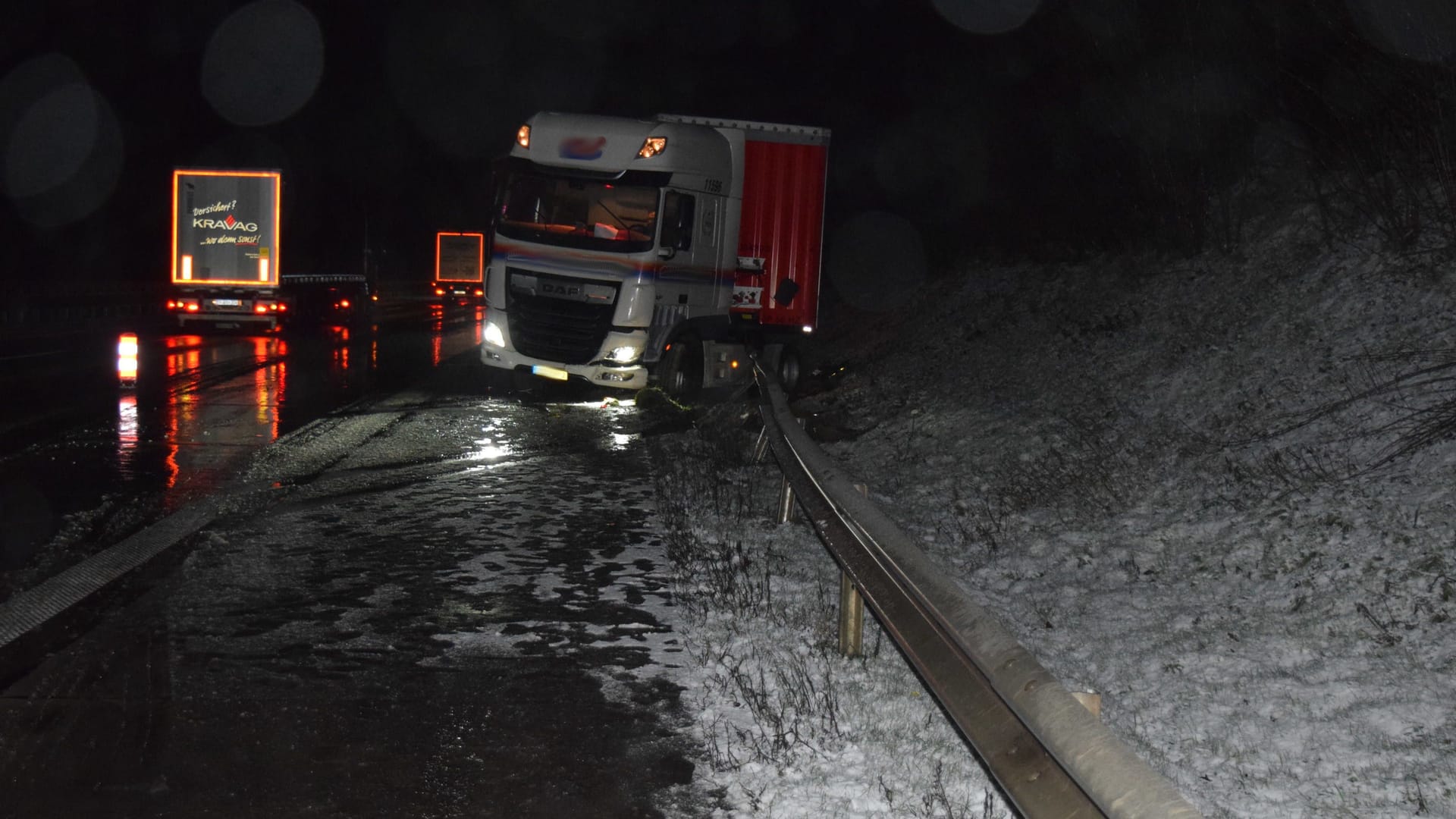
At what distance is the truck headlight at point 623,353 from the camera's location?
58.1ft

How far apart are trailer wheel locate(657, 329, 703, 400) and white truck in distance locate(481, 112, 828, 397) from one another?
0.07ft

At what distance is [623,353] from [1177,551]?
35.5ft

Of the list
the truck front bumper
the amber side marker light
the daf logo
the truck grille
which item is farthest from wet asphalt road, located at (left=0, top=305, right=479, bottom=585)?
the daf logo

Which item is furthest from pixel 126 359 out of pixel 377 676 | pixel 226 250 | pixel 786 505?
pixel 377 676

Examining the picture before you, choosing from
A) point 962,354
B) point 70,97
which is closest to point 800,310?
point 962,354

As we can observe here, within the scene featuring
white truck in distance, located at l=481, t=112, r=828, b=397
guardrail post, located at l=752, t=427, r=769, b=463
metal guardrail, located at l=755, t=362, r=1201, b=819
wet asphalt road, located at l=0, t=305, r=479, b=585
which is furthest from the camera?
white truck in distance, located at l=481, t=112, r=828, b=397

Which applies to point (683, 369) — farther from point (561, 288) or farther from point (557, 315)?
point (561, 288)

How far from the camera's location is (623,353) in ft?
58.2

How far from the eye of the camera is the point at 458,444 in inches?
537

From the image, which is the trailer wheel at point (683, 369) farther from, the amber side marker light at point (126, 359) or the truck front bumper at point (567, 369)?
the amber side marker light at point (126, 359)

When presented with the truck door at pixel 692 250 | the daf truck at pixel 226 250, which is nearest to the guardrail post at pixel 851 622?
the truck door at pixel 692 250

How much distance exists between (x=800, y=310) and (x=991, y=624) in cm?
1681

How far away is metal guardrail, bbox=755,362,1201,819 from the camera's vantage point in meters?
2.79

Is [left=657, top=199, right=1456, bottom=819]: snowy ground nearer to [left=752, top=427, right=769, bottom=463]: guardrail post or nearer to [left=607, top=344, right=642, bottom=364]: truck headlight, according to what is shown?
[left=752, top=427, right=769, bottom=463]: guardrail post
